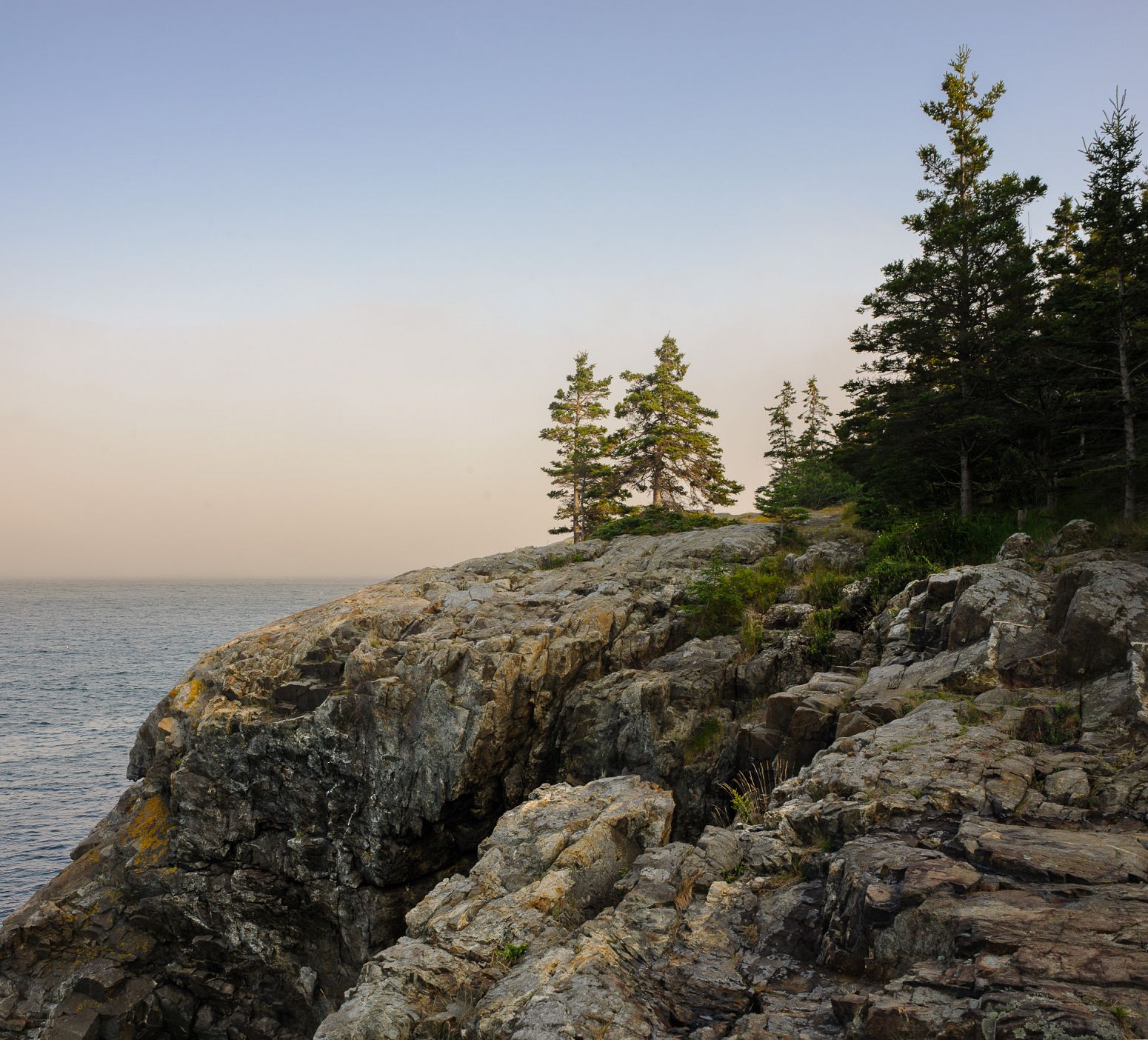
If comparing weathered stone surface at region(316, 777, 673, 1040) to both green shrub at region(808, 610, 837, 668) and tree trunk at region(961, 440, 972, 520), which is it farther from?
tree trunk at region(961, 440, 972, 520)

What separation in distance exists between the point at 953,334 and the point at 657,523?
14.1 m

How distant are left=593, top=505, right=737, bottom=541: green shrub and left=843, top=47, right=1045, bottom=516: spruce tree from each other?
854cm

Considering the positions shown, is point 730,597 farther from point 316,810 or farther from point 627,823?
point 316,810

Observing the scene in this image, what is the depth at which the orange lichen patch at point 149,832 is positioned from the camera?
1995cm

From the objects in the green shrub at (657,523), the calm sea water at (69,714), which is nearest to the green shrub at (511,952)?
the green shrub at (657,523)

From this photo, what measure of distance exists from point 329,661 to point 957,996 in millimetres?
19294

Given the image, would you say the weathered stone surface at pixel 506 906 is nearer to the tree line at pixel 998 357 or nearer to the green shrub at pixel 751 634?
the green shrub at pixel 751 634

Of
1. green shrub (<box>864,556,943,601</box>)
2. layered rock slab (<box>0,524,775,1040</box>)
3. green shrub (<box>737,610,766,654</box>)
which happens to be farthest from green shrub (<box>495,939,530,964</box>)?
green shrub (<box>864,556,943,601</box>)

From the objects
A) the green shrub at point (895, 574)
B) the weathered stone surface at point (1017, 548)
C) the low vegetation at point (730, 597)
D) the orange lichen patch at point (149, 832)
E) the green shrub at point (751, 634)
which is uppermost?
the weathered stone surface at point (1017, 548)

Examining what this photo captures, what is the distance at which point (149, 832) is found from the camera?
20.5m

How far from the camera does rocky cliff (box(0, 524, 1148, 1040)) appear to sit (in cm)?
585

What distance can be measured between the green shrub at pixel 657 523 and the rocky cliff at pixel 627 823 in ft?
10.8

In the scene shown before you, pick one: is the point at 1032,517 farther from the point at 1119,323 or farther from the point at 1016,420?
the point at 1119,323

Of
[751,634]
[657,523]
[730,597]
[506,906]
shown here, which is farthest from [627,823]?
[657,523]
